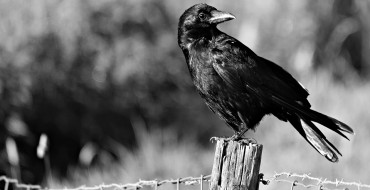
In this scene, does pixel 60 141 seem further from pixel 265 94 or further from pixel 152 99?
pixel 265 94

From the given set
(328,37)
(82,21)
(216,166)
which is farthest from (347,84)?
(216,166)

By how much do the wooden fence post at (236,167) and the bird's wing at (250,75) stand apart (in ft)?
4.53

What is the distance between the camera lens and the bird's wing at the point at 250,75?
5.02m

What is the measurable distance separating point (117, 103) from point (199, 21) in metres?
4.66

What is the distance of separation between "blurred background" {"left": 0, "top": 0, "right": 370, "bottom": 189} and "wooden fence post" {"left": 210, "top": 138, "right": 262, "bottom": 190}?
4.28 metres

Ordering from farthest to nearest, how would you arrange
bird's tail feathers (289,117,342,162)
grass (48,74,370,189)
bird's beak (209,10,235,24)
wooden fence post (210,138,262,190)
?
grass (48,74,370,189) < bird's beak (209,10,235,24) < bird's tail feathers (289,117,342,162) < wooden fence post (210,138,262,190)

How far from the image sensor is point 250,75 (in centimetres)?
507

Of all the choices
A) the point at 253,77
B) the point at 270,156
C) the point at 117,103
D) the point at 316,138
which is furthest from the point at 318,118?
the point at 117,103

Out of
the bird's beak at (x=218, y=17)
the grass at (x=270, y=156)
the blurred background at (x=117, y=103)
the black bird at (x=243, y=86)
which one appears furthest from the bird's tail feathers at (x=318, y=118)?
the blurred background at (x=117, y=103)

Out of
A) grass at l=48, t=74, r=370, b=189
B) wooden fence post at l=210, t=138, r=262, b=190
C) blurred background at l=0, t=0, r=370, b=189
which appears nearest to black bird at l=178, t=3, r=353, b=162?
wooden fence post at l=210, t=138, r=262, b=190

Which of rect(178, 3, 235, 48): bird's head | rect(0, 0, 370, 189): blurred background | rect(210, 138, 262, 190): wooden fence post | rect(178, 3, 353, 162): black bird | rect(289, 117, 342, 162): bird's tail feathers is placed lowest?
rect(210, 138, 262, 190): wooden fence post

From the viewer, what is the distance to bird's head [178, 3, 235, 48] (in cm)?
544

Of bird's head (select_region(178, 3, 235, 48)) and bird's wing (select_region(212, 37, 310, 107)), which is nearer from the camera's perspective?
bird's wing (select_region(212, 37, 310, 107))

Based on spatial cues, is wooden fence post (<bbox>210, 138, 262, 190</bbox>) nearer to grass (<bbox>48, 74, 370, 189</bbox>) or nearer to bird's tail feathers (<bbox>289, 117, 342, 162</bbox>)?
bird's tail feathers (<bbox>289, 117, 342, 162</bbox>)
